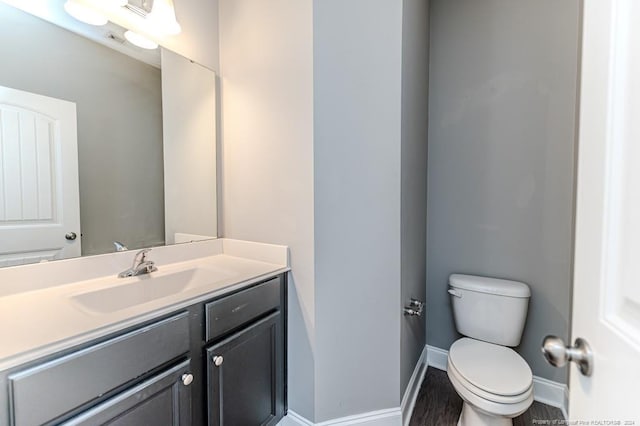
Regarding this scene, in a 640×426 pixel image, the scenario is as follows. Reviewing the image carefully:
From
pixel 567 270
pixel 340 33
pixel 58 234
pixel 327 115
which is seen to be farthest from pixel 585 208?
pixel 58 234

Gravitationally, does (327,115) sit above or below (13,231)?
above

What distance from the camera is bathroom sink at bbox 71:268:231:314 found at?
3.47ft

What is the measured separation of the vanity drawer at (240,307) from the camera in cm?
105

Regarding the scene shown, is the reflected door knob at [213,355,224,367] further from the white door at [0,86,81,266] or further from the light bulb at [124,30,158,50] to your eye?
the light bulb at [124,30,158,50]

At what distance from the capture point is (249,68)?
61.4 inches

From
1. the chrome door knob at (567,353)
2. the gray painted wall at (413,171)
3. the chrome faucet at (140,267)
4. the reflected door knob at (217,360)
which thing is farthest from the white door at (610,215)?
the chrome faucet at (140,267)

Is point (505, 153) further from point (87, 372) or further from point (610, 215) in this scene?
point (87, 372)

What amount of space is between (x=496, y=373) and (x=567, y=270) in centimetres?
80

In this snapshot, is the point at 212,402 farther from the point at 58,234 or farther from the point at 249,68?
the point at 249,68

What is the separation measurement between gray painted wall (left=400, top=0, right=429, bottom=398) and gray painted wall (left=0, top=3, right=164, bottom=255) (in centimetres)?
126

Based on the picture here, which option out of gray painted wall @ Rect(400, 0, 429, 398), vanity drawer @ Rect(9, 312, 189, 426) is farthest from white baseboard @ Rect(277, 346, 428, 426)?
vanity drawer @ Rect(9, 312, 189, 426)

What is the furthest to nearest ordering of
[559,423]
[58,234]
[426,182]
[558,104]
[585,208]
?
[426,182]
[558,104]
[559,423]
[58,234]
[585,208]

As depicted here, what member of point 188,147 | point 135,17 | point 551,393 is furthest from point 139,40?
point 551,393

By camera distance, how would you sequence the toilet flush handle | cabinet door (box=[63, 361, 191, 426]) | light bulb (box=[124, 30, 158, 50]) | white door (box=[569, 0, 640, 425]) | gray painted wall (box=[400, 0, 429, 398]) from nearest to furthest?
white door (box=[569, 0, 640, 425]), cabinet door (box=[63, 361, 191, 426]), light bulb (box=[124, 30, 158, 50]), gray painted wall (box=[400, 0, 429, 398]), the toilet flush handle
